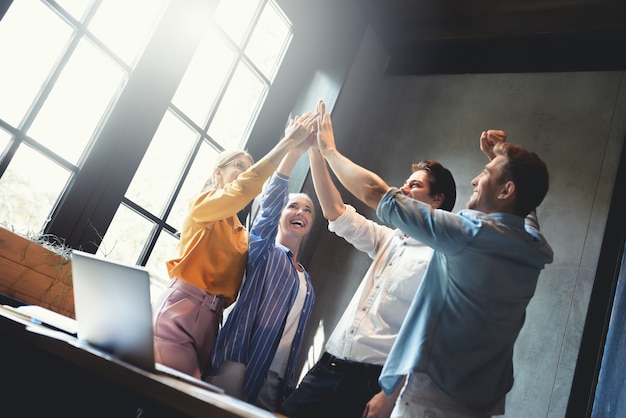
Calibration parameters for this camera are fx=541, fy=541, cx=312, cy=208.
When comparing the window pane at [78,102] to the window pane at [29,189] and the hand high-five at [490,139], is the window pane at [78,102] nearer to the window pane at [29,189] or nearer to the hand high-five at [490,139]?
the window pane at [29,189]

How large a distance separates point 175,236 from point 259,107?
3.05ft

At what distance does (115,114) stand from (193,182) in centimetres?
57

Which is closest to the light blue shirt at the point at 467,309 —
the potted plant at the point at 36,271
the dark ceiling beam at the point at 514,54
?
the potted plant at the point at 36,271

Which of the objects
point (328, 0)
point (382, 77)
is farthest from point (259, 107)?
point (382, 77)

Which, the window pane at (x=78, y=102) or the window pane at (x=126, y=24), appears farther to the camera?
the window pane at (x=126, y=24)

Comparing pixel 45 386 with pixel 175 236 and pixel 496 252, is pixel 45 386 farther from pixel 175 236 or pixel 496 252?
pixel 175 236

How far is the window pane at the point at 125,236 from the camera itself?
2.30m

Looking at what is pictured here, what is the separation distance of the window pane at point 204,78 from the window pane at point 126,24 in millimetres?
280

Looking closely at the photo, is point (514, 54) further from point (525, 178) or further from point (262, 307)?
point (262, 307)

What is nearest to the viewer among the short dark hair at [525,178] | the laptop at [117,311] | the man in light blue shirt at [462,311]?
the laptop at [117,311]

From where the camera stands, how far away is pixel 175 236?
2672mm

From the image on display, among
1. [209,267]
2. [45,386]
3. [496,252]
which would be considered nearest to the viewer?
[45,386]

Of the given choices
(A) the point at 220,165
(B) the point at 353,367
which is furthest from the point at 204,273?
(B) the point at 353,367

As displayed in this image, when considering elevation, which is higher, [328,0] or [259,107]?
[328,0]
